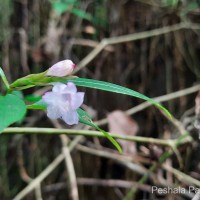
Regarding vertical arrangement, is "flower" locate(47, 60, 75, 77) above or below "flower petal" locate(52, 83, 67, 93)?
above

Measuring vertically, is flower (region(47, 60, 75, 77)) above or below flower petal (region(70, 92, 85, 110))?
above

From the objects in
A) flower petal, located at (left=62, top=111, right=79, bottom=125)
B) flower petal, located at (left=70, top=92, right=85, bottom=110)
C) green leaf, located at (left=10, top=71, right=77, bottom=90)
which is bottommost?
flower petal, located at (left=62, top=111, right=79, bottom=125)

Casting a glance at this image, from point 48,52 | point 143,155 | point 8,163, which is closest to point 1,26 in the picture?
point 48,52

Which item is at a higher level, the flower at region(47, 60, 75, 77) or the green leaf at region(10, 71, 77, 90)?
the flower at region(47, 60, 75, 77)

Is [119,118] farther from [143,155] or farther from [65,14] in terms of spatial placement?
[65,14]

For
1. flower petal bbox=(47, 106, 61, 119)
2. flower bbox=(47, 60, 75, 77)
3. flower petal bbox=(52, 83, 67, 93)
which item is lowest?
flower petal bbox=(47, 106, 61, 119)

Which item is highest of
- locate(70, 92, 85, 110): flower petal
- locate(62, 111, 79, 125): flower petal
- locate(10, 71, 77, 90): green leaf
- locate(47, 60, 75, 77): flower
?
locate(47, 60, 75, 77): flower
